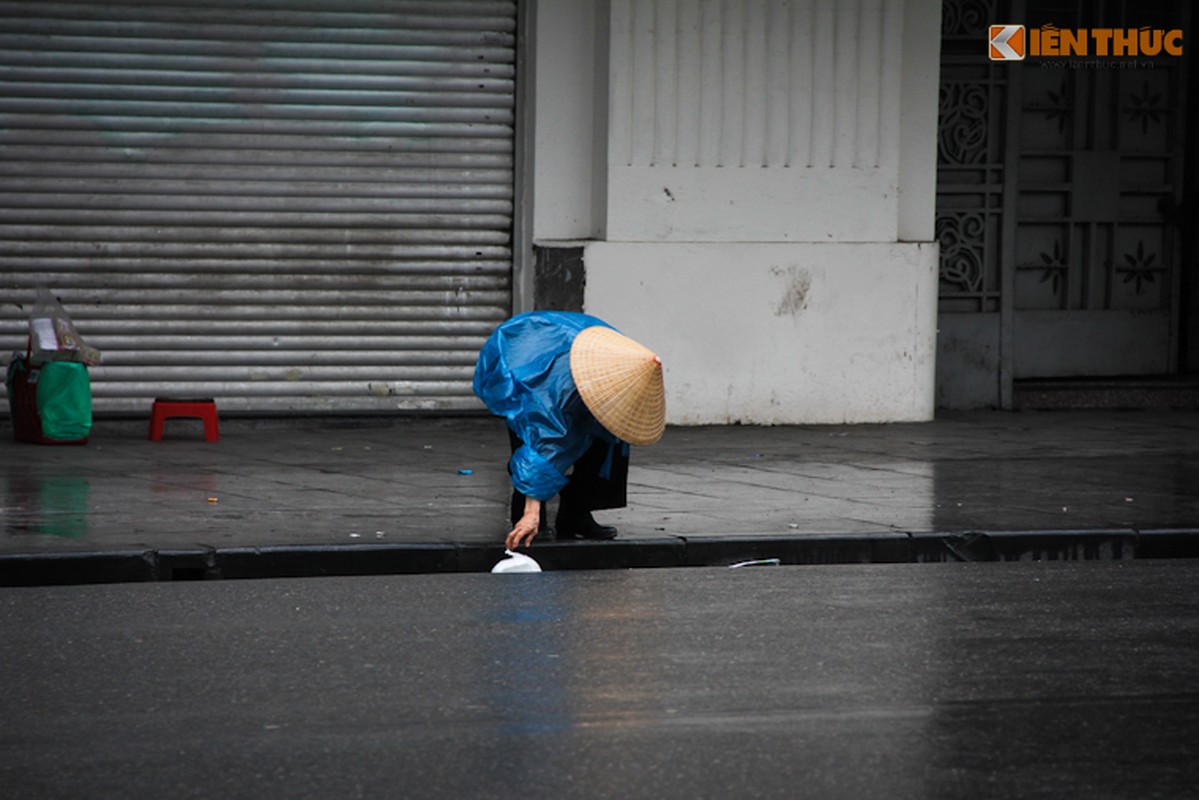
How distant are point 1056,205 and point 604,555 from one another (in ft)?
24.4

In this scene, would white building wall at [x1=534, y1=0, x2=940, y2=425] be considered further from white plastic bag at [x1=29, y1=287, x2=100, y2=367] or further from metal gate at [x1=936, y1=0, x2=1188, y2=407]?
white plastic bag at [x1=29, y1=287, x2=100, y2=367]

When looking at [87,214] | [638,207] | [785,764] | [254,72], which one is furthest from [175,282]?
[785,764]

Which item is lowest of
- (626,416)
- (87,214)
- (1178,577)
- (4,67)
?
(1178,577)

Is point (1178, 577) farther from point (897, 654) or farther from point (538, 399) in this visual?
point (538, 399)

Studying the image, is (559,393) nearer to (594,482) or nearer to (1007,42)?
(594,482)

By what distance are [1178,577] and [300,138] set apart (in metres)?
6.89

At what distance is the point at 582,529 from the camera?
301 inches

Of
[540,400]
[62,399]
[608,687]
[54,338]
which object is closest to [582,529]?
[540,400]

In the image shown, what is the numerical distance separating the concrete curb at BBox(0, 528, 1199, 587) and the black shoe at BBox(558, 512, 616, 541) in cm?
11

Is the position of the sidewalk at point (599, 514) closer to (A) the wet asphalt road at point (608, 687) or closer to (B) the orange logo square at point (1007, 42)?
(A) the wet asphalt road at point (608, 687)

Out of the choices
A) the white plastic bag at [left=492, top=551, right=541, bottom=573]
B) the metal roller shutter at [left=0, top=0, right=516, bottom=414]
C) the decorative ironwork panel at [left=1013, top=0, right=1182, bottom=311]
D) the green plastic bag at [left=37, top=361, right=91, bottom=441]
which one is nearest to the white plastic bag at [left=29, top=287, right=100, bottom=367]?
the green plastic bag at [left=37, top=361, right=91, bottom=441]

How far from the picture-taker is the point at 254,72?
1191 cm

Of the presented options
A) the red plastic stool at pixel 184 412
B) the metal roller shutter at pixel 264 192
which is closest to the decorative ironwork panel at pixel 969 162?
the metal roller shutter at pixel 264 192

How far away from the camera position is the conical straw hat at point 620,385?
679 cm
